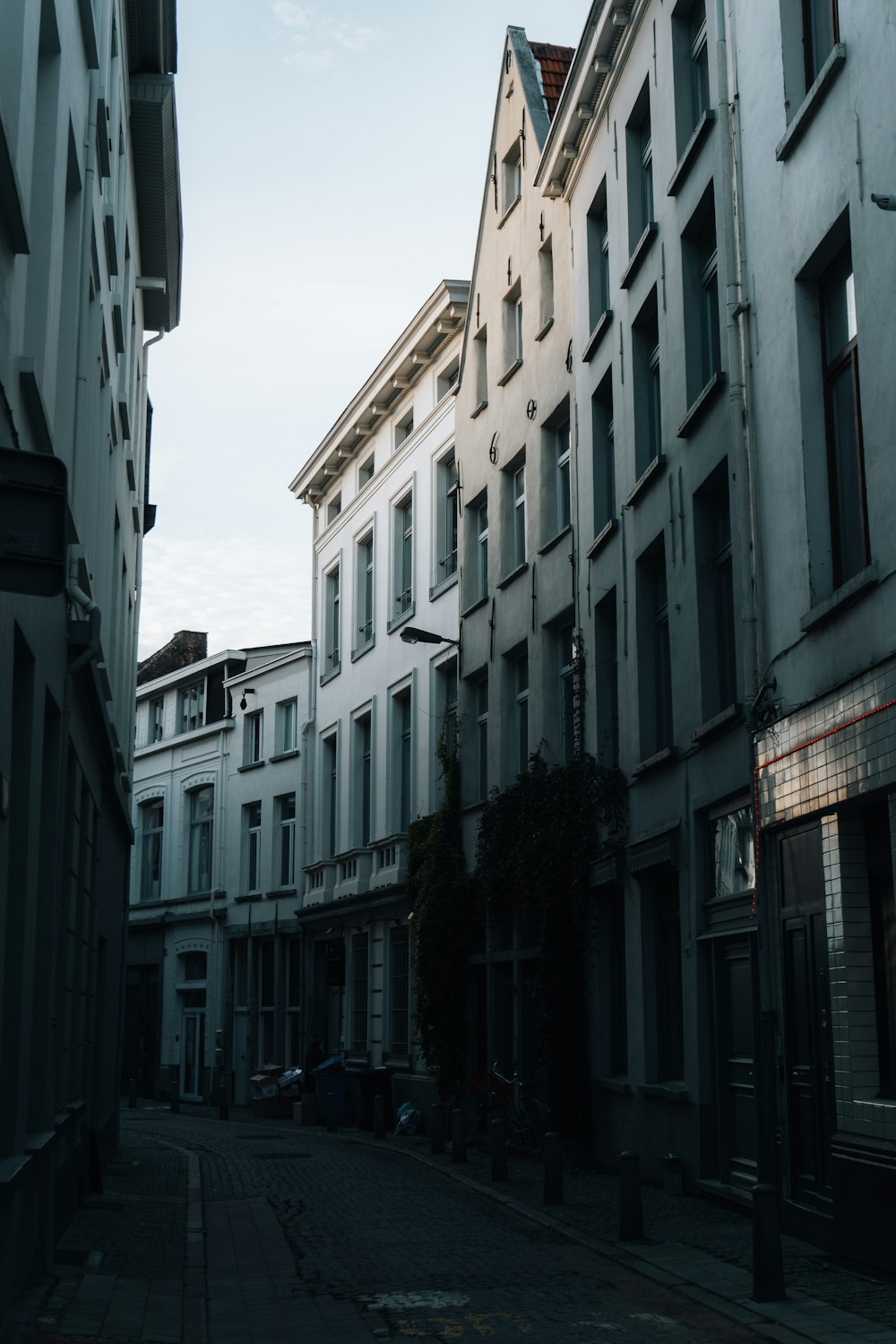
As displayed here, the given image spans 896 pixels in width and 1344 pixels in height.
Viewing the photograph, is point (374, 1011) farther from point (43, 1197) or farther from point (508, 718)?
point (43, 1197)

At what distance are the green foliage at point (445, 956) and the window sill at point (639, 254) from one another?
378 inches

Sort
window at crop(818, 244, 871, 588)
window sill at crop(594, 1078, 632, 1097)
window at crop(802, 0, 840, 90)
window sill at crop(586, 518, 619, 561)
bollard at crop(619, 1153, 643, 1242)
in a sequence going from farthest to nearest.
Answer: window sill at crop(586, 518, 619, 561) < window sill at crop(594, 1078, 632, 1097) < window at crop(802, 0, 840, 90) < bollard at crop(619, 1153, 643, 1242) < window at crop(818, 244, 871, 588)

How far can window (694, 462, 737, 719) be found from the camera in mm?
14195

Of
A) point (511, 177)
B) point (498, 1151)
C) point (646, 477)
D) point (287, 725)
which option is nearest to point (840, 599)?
point (646, 477)

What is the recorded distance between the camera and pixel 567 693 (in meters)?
19.6

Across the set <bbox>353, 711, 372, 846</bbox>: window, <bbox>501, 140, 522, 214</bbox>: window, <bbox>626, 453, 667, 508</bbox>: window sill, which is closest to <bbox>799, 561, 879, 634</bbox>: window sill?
<bbox>626, 453, 667, 508</bbox>: window sill

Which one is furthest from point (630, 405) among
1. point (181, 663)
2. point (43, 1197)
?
point (181, 663)

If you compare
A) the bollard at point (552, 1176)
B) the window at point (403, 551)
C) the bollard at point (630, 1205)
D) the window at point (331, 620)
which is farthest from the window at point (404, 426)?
the bollard at point (630, 1205)

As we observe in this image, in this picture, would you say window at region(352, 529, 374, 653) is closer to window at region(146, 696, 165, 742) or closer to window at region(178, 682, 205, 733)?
window at region(178, 682, 205, 733)

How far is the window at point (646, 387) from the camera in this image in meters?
17.0

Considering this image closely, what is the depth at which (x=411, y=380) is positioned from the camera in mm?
29266

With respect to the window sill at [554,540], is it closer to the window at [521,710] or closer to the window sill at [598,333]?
the window at [521,710]

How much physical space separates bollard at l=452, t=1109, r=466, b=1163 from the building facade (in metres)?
4.15

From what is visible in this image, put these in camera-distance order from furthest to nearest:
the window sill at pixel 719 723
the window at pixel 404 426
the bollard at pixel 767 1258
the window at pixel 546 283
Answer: the window at pixel 404 426 < the window at pixel 546 283 < the window sill at pixel 719 723 < the bollard at pixel 767 1258
